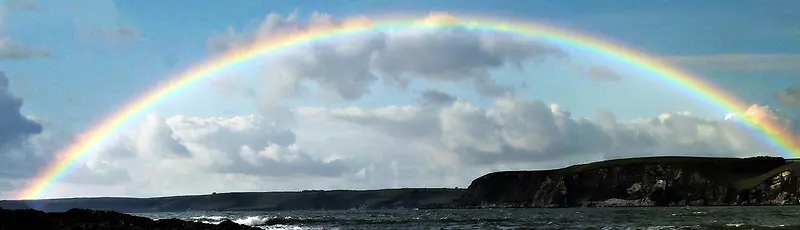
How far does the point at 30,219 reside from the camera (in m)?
57.6

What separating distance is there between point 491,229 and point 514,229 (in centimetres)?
457

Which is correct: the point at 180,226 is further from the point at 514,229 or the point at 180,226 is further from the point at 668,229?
the point at 668,229

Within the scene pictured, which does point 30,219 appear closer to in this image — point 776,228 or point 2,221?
point 2,221

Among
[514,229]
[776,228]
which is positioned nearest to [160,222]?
[514,229]

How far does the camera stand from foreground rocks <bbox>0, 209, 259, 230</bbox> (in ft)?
185

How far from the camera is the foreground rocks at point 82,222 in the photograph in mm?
56406

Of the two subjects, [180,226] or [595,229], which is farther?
[595,229]

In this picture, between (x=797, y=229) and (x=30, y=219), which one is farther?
(x=797, y=229)

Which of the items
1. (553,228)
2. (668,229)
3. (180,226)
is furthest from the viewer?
(553,228)

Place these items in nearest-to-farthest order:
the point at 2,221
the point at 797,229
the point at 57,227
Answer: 1. the point at 2,221
2. the point at 57,227
3. the point at 797,229

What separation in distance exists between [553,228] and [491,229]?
27.2 ft

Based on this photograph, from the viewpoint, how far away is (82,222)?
6181 centimetres

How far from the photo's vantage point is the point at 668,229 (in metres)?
83.3

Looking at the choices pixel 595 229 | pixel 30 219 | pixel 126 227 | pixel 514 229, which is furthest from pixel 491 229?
pixel 30 219
